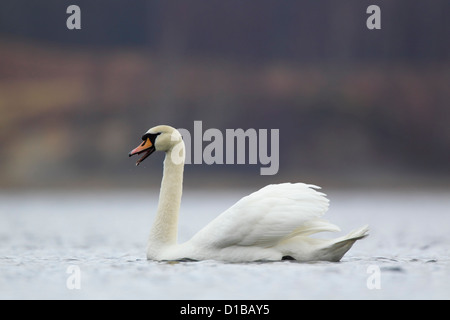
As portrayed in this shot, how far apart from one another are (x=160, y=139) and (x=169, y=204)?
80cm

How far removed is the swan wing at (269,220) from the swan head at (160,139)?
4.39ft

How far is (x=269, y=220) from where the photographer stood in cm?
1141

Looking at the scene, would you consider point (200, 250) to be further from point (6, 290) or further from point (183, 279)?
point (6, 290)

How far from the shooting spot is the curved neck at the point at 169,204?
12.3 meters

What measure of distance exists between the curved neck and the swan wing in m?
0.66

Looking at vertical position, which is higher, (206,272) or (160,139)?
(160,139)

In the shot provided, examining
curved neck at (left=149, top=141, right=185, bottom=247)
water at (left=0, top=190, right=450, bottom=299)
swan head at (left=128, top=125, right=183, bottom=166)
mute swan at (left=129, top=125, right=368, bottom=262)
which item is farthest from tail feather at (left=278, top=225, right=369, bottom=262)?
swan head at (left=128, top=125, right=183, bottom=166)

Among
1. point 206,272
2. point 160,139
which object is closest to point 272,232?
point 206,272

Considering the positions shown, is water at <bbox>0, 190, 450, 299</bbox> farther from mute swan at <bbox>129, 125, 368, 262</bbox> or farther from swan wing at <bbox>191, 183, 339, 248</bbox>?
swan wing at <bbox>191, 183, 339, 248</bbox>

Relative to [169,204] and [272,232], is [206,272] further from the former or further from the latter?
[169,204]

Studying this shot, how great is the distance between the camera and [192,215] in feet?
88.5

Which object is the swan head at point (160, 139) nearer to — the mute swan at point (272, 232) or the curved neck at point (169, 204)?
the curved neck at point (169, 204)
